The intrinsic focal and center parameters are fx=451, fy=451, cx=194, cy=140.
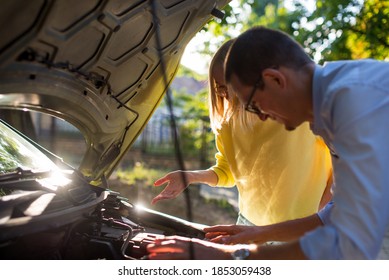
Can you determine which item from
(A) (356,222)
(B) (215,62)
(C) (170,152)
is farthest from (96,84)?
(C) (170,152)

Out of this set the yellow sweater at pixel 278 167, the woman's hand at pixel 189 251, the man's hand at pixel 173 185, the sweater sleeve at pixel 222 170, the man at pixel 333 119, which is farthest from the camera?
the sweater sleeve at pixel 222 170

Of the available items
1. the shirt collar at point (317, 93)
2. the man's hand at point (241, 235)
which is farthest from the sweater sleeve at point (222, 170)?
the shirt collar at point (317, 93)

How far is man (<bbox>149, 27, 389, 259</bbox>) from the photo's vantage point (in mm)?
1389

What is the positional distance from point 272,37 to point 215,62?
0.81 meters

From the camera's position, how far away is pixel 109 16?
196 cm

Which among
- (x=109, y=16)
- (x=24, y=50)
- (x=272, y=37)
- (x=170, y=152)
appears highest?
(x=170, y=152)

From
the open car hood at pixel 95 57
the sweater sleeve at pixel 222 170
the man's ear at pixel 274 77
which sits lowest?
the man's ear at pixel 274 77

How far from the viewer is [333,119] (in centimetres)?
151

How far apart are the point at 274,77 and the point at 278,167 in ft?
3.45

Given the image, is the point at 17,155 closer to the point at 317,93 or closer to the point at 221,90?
the point at 221,90

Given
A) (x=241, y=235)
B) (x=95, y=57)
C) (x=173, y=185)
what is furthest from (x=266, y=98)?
(x=173, y=185)

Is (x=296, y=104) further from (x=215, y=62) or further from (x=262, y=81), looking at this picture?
(x=215, y=62)

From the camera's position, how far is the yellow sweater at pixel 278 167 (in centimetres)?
248

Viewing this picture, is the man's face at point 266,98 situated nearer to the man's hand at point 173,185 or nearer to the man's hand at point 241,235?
the man's hand at point 241,235
